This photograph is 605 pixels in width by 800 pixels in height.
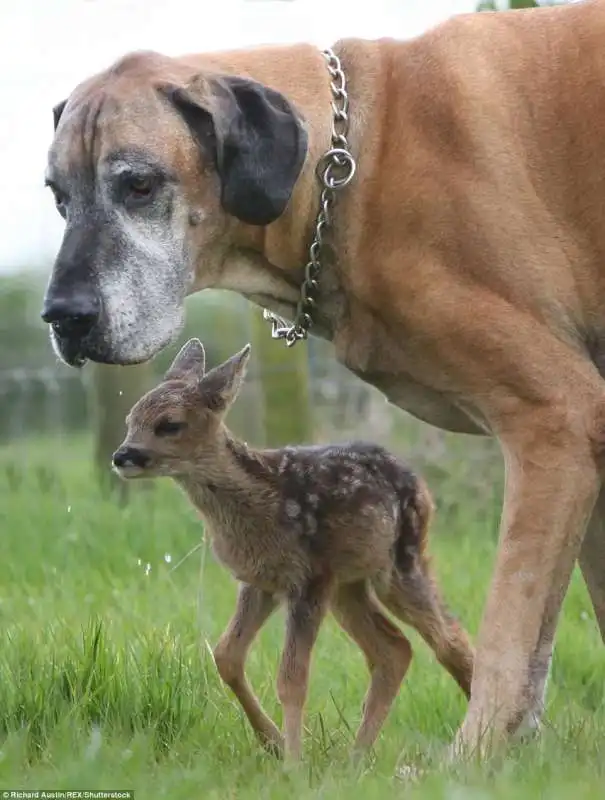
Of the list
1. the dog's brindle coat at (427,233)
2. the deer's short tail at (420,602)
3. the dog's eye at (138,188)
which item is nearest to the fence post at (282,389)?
the deer's short tail at (420,602)

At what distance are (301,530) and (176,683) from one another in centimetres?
59

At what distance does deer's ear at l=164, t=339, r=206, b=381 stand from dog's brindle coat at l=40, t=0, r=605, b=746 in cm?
71

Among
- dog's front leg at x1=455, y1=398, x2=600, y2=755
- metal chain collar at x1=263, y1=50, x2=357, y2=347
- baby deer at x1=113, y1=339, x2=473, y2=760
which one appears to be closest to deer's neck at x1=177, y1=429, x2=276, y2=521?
baby deer at x1=113, y1=339, x2=473, y2=760

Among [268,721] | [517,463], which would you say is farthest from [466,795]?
[268,721]

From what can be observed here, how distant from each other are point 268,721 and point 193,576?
2391 mm

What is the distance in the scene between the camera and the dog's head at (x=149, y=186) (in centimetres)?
438

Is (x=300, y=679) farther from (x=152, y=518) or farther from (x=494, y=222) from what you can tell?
(x=152, y=518)

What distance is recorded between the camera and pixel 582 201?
15.1 feet

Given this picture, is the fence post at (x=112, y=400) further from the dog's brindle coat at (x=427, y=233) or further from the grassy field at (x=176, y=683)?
the dog's brindle coat at (x=427, y=233)

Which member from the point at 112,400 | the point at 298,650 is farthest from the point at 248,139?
the point at 112,400

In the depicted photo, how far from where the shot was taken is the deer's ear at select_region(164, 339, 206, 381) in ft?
17.7

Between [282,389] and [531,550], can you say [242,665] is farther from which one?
[282,389]

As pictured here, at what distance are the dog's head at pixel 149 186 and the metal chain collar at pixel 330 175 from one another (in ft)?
0.37

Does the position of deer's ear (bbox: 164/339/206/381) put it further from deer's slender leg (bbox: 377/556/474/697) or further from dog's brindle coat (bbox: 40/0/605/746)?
deer's slender leg (bbox: 377/556/474/697)
